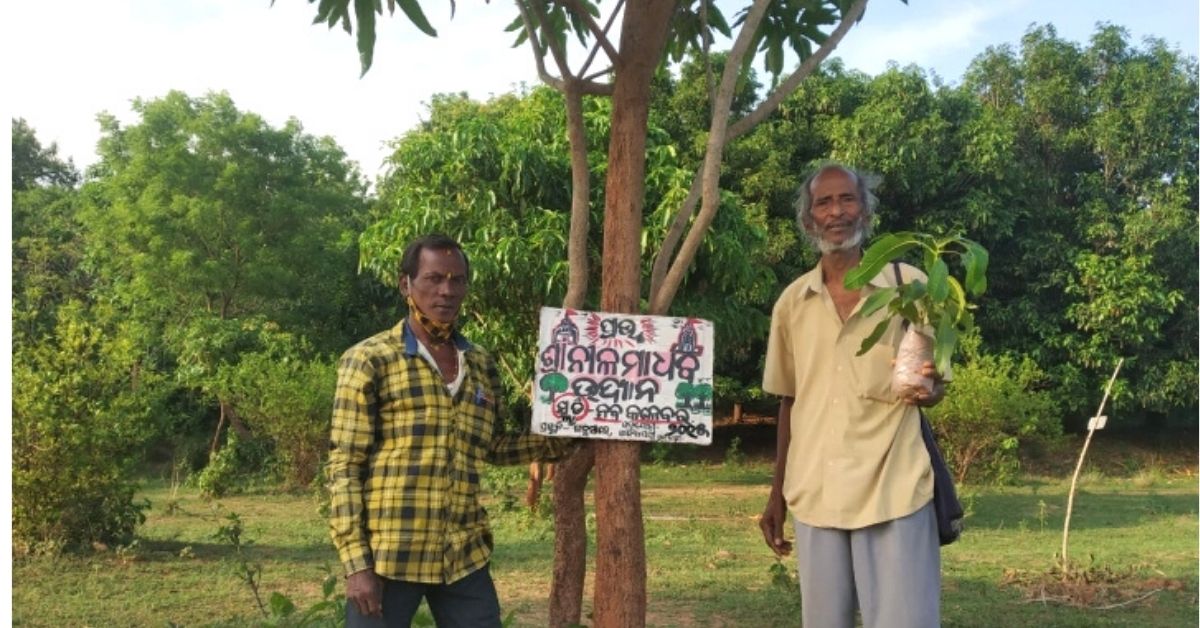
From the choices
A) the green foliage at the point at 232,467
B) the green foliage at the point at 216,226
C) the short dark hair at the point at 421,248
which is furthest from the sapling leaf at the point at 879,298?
the green foliage at the point at 216,226

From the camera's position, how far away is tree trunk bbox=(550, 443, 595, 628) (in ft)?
9.72

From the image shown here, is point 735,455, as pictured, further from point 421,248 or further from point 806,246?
point 421,248

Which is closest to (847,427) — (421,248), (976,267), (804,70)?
(976,267)

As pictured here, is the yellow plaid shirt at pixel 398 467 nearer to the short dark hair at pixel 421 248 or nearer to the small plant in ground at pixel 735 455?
the short dark hair at pixel 421 248

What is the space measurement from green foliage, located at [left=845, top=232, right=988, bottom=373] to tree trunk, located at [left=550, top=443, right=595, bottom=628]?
1065 mm

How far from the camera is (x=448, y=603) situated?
2.40 metres

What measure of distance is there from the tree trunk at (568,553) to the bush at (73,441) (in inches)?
169

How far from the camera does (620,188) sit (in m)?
2.84

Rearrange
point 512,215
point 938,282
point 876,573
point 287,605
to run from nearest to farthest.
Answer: point 938,282 → point 876,573 → point 287,605 → point 512,215

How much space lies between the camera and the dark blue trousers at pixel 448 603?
2.33 meters

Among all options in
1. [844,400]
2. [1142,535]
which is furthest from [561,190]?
[844,400]

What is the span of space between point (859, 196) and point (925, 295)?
30 centimetres

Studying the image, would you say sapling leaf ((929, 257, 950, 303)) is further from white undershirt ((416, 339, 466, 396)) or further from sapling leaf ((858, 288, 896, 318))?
white undershirt ((416, 339, 466, 396))

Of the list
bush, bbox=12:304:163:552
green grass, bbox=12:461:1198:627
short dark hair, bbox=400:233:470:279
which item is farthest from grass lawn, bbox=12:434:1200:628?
short dark hair, bbox=400:233:470:279
